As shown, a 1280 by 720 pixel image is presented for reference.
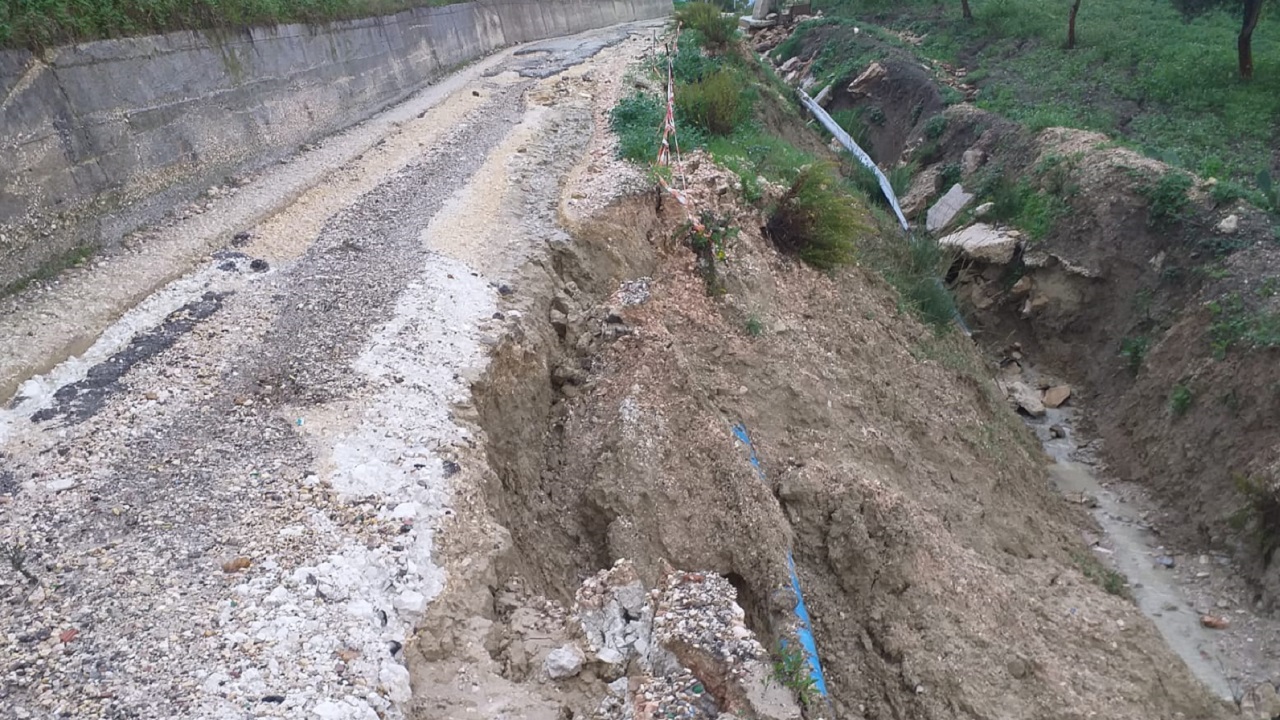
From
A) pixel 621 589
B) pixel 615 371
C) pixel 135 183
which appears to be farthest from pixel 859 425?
pixel 135 183

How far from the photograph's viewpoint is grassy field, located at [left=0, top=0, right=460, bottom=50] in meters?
6.79

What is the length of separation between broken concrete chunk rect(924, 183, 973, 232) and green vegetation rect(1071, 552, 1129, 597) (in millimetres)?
7170

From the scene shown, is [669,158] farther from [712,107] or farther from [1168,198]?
[1168,198]

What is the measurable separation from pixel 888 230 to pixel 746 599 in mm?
8356

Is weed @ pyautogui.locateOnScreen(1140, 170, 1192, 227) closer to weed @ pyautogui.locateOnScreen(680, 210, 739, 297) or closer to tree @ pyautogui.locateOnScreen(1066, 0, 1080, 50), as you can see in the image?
weed @ pyautogui.locateOnScreen(680, 210, 739, 297)

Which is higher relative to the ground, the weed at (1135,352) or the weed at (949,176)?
the weed at (949,176)

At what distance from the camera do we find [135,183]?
7.68 meters

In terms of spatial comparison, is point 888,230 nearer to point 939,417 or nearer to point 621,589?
point 939,417

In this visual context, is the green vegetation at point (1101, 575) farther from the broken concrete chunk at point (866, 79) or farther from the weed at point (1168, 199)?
the broken concrete chunk at point (866, 79)

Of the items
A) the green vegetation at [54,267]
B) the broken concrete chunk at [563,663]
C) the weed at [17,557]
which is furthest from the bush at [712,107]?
the weed at [17,557]

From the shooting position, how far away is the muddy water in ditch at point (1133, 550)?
764 centimetres

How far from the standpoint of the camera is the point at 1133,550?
9008 mm

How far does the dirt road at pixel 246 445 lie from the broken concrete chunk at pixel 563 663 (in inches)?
27.2

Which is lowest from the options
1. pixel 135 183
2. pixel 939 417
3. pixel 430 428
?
pixel 939 417
